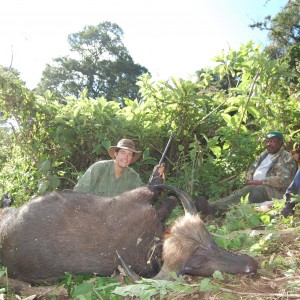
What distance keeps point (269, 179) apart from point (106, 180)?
8.02 ft

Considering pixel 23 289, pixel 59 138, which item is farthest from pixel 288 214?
pixel 59 138

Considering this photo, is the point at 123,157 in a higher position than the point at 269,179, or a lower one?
higher

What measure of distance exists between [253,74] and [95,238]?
4.60m

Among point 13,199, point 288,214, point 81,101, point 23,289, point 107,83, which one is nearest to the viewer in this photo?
point 23,289

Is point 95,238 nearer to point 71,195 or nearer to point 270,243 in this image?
point 71,195

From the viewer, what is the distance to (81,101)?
21.8 ft

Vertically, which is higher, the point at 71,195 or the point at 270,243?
the point at 71,195

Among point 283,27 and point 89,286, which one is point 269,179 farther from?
point 283,27

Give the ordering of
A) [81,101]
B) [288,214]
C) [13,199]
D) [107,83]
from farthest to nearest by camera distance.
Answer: [107,83]
[81,101]
[13,199]
[288,214]

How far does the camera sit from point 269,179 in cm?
583

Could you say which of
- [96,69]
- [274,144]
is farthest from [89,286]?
[96,69]

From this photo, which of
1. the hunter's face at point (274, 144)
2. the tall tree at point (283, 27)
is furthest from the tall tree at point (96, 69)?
the hunter's face at point (274, 144)

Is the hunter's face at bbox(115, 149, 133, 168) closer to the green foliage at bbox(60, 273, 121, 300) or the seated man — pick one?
the seated man

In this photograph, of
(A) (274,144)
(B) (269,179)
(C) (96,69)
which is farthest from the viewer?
(C) (96,69)
